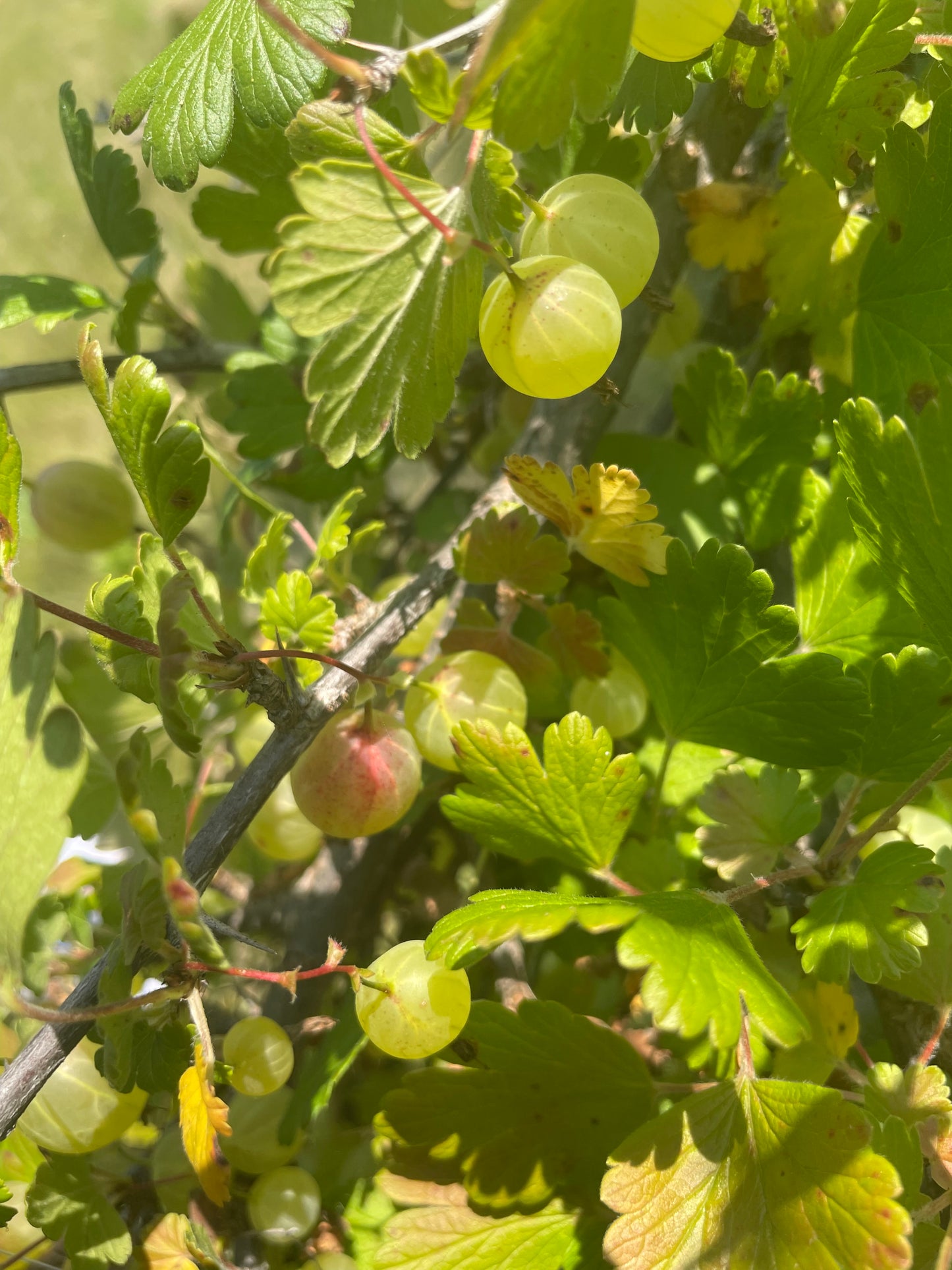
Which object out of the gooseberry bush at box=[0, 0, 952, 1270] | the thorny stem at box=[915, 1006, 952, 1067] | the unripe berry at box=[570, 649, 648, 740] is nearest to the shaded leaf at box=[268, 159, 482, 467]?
the gooseberry bush at box=[0, 0, 952, 1270]

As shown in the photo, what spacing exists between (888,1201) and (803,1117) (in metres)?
0.04

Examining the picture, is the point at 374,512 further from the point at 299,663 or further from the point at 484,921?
the point at 484,921

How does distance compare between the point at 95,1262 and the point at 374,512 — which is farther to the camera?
the point at 374,512

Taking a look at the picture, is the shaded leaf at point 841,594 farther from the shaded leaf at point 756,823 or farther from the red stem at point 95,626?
the red stem at point 95,626

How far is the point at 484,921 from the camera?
1.30 ft

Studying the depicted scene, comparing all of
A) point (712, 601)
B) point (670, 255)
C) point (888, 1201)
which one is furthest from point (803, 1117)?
point (670, 255)

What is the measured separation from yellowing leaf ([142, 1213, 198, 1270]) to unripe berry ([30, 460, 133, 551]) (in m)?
0.52

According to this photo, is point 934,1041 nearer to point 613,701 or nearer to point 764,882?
point 764,882

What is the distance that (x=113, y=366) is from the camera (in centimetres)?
71

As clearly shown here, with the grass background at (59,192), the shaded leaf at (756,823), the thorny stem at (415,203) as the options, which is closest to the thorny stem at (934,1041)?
the shaded leaf at (756,823)

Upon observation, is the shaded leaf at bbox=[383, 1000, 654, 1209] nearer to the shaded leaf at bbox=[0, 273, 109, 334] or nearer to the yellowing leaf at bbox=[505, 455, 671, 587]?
the yellowing leaf at bbox=[505, 455, 671, 587]

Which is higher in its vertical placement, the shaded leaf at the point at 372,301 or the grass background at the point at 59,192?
the shaded leaf at the point at 372,301

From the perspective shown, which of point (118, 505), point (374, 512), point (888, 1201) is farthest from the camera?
point (374, 512)

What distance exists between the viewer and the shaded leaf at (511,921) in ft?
1.27
